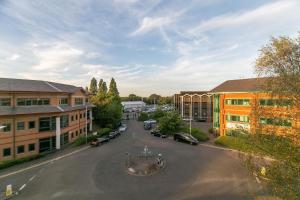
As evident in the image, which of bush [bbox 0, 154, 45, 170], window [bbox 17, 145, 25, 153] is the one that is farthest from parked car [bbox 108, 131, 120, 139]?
window [bbox 17, 145, 25, 153]

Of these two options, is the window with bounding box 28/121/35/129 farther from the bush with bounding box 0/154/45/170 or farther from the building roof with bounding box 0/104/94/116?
the bush with bounding box 0/154/45/170

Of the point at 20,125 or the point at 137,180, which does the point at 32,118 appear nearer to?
the point at 20,125

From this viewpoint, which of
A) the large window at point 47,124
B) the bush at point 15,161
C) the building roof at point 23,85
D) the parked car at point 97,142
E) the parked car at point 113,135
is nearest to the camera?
the bush at point 15,161

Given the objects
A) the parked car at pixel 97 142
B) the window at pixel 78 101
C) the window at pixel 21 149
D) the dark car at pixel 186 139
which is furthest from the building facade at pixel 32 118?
the dark car at pixel 186 139

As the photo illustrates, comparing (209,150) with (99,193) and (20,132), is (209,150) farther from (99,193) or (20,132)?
(20,132)

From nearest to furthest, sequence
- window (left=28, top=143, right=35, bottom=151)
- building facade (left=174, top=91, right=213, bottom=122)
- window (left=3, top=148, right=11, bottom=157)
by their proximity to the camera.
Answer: window (left=3, top=148, right=11, bottom=157) → window (left=28, top=143, right=35, bottom=151) → building facade (left=174, top=91, right=213, bottom=122)

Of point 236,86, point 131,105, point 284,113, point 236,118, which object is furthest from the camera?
point 131,105

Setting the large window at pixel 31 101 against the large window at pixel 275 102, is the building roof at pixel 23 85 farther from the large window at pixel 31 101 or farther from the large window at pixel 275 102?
the large window at pixel 275 102

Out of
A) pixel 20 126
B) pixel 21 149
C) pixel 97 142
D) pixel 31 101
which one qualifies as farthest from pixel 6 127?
pixel 97 142
